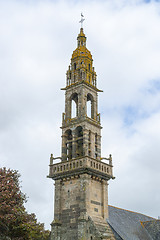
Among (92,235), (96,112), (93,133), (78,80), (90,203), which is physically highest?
(78,80)

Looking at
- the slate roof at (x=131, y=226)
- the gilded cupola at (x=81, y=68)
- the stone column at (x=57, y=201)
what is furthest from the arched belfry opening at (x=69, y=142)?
the slate roof at (x=131, y=226)

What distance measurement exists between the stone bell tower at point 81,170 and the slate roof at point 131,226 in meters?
1.90

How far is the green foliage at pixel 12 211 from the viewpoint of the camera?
26.3 m

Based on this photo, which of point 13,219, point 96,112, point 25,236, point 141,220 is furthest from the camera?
point 141,220

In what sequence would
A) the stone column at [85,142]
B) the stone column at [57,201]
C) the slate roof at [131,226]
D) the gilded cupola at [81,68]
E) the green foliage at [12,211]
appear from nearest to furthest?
the green foliage at [12,211] → the stone column at [57,201] → the stone column at [85,142] → the slate roof at [131,226] → the gilded cupola at [81,68]

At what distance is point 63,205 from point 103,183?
4233 mm

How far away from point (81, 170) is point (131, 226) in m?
10.1

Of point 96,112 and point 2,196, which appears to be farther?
point 96,112

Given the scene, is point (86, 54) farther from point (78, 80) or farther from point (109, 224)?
point (109, 224)

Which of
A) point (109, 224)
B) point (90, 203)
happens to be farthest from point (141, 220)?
point (90, 203)

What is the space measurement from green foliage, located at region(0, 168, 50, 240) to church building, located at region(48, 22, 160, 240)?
2775 millimetres

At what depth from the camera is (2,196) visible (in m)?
26.7

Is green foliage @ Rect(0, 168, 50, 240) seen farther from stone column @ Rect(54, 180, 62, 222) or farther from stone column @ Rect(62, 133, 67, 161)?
stone column @ Rect(62, 133, 67, 161)

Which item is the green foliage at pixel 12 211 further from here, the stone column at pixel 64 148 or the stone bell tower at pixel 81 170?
the stone column at pixel 64 148
